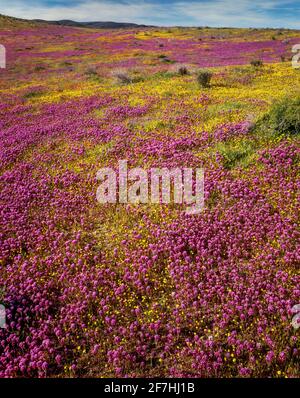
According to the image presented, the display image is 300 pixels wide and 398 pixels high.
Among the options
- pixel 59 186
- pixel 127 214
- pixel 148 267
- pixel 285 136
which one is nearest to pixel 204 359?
pixel 148 267

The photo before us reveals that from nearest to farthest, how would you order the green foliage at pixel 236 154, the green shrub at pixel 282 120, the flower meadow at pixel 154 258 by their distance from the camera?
1. the flower meadow at pixel 154 258
2. the green foliage at pixel 236 154
3. the green shrub at pixel 282 120

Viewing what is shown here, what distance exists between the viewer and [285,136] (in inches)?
500

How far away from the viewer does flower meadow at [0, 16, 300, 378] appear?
6184mm

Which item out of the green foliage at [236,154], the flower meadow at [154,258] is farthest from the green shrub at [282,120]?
the green foliage at [236,154]

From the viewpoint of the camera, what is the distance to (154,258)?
8250mm

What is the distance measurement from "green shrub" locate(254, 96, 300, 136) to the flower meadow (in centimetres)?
36

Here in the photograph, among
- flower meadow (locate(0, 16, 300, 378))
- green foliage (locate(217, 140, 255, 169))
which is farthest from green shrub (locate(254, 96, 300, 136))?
green foliage (locate(217, 140, 255, 169))

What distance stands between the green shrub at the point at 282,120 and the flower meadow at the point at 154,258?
0.36 metres

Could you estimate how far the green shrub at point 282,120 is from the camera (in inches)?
501

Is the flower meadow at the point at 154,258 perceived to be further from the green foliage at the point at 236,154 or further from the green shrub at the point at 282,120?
the green shrub at the point at 282,120

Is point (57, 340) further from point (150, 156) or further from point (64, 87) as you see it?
point (64, 87)

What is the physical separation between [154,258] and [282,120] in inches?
325

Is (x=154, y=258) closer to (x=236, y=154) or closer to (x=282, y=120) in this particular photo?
(x=236, y=154)

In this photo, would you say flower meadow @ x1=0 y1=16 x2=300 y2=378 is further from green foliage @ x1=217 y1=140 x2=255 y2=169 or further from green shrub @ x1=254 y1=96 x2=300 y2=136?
green shrub @ x1=254 y1=96 x2=300 y2=136
